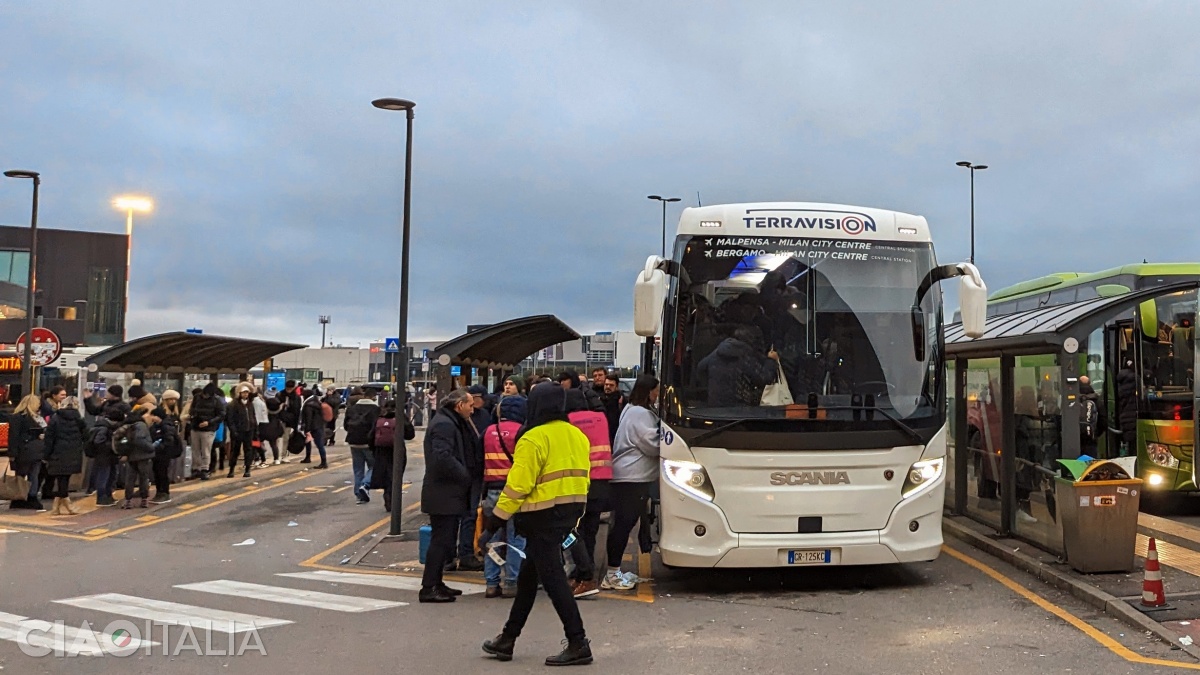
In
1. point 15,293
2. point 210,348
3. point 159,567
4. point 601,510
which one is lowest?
point 159,567

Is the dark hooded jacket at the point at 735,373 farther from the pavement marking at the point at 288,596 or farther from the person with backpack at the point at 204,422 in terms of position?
the person with backpack at the point at 204,422

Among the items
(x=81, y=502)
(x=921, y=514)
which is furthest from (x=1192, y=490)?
(x=81, y=502)

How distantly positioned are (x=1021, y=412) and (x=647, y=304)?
4997 mm

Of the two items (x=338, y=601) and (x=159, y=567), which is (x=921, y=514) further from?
(x=159, y=567)

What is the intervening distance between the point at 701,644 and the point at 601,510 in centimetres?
217

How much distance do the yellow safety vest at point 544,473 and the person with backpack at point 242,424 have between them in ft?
Answer: 41.6

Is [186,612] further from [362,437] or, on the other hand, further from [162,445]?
[162,445]

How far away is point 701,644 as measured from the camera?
267 inches

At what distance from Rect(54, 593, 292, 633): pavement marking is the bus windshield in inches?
151

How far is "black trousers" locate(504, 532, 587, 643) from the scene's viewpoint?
6188 mm

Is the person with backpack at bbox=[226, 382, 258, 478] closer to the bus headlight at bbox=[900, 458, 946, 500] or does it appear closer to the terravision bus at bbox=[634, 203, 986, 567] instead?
the terravision bus at bbox=[634, 203, 986, 567]

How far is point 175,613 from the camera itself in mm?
7910

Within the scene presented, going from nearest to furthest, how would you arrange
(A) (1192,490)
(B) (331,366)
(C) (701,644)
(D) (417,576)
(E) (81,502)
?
(C) (701,644), (D) (417,576), (A) (1192,490), (E) (81,502), (B) (331,366)

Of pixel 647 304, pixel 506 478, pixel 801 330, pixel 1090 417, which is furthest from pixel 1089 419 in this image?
pixel 506 478
